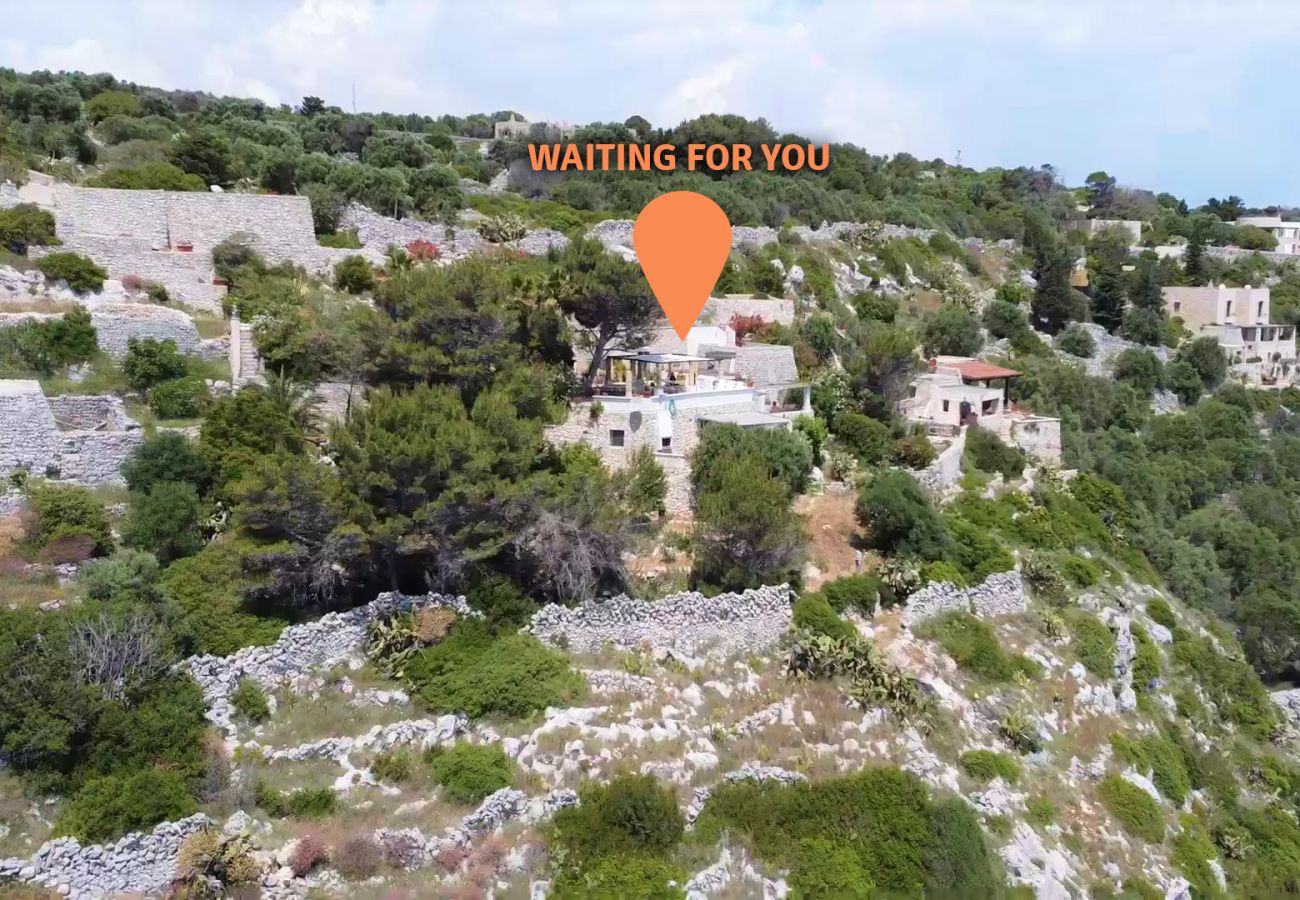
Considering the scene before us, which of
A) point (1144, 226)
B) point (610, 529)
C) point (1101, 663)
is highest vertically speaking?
point (1144, 226)

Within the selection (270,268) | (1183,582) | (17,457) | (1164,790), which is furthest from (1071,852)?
(270,268)

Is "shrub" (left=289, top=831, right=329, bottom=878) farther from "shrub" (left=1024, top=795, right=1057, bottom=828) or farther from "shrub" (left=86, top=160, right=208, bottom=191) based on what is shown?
"shrub" (left=86, top=160, right=208, bottom=191)

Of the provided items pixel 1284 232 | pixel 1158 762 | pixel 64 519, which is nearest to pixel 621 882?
pixel 64 519

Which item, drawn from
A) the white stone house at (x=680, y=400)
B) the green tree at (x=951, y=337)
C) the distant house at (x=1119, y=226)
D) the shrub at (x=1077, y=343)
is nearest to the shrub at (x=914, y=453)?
the white stone house at (x=680, y=400)

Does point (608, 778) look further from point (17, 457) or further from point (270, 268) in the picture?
point (270, 268)

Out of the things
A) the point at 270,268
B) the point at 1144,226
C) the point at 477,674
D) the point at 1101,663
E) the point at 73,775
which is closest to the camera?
the point at 73,775
